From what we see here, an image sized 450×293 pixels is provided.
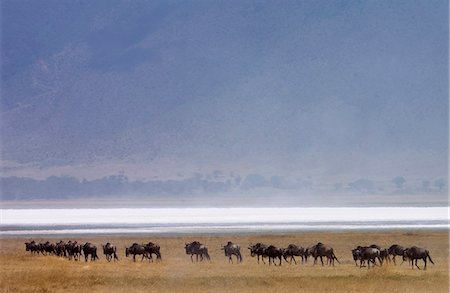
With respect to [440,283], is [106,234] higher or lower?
higher

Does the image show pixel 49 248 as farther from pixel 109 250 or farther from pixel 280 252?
pixel 280 252

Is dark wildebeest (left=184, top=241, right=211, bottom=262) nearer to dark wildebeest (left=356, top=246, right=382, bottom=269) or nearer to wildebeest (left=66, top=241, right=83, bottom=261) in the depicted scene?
wildebeest (left=66, top=241, right=83, bottom=261)

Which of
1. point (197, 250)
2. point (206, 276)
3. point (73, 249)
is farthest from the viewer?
point (73, 249)

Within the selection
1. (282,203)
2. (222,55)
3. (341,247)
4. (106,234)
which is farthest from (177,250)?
(222,55)

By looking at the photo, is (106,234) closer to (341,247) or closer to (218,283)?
(341,247)

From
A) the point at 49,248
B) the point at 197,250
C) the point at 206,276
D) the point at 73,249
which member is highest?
the point at 49,248

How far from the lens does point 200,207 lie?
13125 centimetres

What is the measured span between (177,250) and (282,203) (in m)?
101

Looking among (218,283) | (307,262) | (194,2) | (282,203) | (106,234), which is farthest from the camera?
(194,2)

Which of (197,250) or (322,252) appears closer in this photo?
(322,252)

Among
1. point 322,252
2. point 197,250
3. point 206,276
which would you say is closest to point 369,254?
point 322,252

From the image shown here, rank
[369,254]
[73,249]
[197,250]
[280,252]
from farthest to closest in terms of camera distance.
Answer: [73,249]
[197,250]
[280,252]
[369,254]

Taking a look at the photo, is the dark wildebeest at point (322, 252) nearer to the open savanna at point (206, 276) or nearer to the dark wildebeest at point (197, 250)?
the open savanna at point (206, 276)

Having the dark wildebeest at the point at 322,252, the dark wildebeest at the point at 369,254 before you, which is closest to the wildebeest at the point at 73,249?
the dark wildebeest at the point at 322,252
